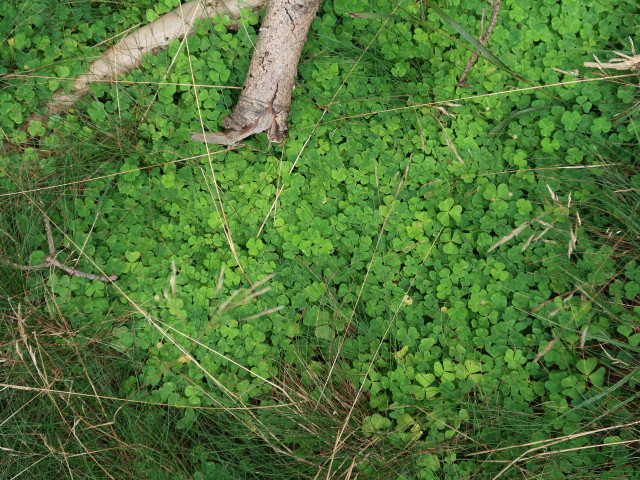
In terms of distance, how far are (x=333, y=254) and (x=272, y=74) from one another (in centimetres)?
121

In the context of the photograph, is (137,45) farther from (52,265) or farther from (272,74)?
(52,265)

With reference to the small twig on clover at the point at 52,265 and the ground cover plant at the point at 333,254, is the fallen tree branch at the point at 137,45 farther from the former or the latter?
the small twig on clover at the point at 52,265

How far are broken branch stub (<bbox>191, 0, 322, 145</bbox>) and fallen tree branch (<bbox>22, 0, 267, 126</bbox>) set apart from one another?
44cm

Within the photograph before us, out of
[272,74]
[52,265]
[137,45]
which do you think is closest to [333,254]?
[272,74]

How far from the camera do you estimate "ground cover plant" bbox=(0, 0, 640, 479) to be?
313 cm

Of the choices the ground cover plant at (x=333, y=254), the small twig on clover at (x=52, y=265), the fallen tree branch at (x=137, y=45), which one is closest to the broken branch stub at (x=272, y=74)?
the ground cover plant at (x=333, y=254)

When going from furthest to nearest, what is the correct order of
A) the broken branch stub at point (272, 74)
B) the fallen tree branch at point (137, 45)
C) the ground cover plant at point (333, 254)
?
1. the fallen tree branch at point (137, 45)
2. the broken branch stub at point (272, 74)
3. the ground cover plant at point (333, 254)

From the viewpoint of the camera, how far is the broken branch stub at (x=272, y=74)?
3.29 meters

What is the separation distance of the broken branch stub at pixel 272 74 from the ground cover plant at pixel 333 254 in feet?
0.52

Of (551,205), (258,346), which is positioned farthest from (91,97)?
(551,205)

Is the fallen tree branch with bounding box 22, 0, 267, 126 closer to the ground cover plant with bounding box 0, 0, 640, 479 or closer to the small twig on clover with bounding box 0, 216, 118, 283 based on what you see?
the ground cover plant with bounding box 0, 0, 640, 479

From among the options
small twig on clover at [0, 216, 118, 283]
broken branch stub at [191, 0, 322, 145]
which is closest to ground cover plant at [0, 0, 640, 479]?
small twig on clover at [0, 216, 118, 283]

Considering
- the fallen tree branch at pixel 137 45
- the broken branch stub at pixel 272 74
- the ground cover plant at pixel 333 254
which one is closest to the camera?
the ground cover plant at pixel 333 254

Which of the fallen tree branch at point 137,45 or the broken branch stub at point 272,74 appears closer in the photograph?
the broken branch stub at point 272,74
